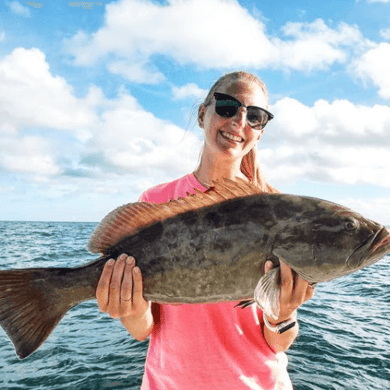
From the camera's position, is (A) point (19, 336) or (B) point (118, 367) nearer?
(A) point (19, 336)

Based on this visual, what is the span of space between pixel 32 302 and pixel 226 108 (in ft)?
7.91

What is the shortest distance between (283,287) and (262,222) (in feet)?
1.64

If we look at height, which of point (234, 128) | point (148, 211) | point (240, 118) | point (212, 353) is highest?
point (240, 118)

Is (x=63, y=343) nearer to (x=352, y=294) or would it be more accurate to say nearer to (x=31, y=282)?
(x=31, y=282)

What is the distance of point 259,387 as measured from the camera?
301 cm

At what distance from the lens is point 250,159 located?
4.14m

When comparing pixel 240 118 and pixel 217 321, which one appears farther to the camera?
pixel 240 118

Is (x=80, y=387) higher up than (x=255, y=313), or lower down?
lower down

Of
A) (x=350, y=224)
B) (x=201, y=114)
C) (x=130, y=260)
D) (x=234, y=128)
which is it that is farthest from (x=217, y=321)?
(x=201, y=114)

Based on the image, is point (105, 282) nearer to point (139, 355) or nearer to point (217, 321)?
point (217, 321)

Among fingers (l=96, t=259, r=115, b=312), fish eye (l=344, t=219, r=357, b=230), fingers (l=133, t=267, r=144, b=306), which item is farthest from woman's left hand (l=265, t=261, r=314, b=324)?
fingers (l=96, t=259, r=115, b=312)

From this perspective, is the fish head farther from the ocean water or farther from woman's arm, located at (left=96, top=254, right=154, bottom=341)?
the ocean water

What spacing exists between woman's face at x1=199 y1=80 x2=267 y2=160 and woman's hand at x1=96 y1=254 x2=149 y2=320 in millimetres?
1387

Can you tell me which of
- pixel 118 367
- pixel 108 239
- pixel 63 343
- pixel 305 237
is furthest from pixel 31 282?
pixel 63 343
